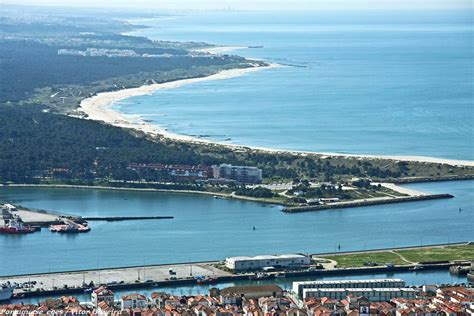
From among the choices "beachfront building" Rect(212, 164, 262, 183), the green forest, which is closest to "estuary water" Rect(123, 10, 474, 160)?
the green forest

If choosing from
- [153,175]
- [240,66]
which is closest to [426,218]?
[153,175]

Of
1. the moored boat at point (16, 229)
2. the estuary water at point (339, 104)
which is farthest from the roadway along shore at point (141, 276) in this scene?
the estuary water at point (339, 104)

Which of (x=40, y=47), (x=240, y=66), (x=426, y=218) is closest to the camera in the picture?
(x=426, y=218)

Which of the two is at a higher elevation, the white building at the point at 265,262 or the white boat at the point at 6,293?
the white building at the point at 265,262

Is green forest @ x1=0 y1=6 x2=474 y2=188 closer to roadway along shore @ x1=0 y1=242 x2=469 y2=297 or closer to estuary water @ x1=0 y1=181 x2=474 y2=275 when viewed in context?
estuary water @ x1=0 y1=181 x2=474 y2=275

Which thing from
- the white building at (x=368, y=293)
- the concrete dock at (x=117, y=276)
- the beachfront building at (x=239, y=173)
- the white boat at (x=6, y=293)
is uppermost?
the beachfront building at (x=239, y=173)

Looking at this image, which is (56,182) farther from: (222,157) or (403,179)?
(403,179)

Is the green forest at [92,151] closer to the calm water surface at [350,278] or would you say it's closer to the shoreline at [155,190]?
the shoreline at [155,190]

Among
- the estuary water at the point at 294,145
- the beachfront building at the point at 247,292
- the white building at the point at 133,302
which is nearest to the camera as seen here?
the white building at the point at 133,302
